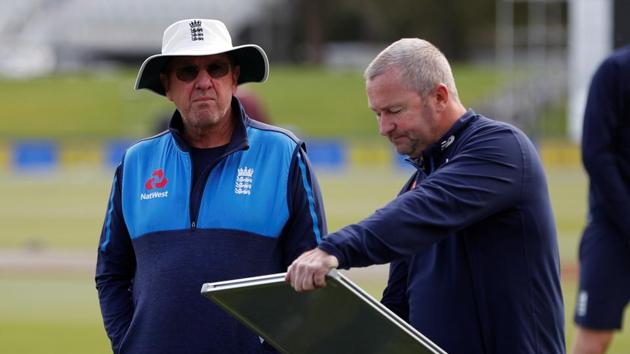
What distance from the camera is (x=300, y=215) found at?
497cm

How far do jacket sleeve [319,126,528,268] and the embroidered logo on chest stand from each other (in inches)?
35.7

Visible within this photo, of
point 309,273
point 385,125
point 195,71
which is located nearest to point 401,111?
point 385,125

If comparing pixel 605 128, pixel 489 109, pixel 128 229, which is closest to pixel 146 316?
pixel 128 229

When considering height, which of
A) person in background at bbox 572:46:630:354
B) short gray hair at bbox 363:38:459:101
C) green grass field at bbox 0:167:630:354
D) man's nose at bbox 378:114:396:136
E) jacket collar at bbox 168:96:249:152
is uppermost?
short gray hair at bbox 363:38:459:101

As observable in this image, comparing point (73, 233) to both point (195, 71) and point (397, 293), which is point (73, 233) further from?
point (397, 293)

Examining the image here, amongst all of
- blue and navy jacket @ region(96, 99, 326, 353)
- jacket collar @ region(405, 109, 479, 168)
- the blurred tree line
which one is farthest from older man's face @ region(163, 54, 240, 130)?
the blurred tree line

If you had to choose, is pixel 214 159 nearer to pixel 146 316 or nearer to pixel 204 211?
pixel 204 211

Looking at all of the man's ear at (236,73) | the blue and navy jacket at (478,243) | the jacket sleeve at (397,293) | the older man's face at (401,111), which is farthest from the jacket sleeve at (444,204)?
the man's ear at (236,73)

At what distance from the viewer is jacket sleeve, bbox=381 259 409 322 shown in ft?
15.7

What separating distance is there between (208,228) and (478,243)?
3.63 feet

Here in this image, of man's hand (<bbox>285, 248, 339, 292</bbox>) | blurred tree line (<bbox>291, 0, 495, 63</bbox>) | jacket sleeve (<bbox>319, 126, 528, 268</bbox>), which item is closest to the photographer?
man's hand (<bbox>285, 248, 339, 292</bbox>)

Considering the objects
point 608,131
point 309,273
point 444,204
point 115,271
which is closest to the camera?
point 309,273

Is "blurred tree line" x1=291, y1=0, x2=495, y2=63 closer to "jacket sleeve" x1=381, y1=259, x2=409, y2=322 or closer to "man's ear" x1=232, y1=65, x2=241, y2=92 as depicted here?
"man's ear" x1=232, y1=65, x2=241, y2=92

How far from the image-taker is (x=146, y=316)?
195 inches
